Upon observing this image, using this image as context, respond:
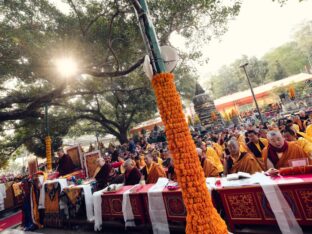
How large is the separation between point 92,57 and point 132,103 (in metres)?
10.9

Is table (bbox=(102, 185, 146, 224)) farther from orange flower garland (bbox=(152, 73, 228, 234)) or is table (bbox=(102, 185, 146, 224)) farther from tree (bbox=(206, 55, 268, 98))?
tree (bbox=(206, 55, 268, 98))

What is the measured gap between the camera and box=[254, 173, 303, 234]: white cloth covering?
3.51 meters

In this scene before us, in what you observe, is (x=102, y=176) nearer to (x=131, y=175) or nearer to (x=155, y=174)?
Result: (x=131, y=175)

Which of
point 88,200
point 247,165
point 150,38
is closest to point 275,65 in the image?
point 247,165

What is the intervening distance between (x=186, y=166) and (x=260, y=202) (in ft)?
5.95

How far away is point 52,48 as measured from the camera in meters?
9.88

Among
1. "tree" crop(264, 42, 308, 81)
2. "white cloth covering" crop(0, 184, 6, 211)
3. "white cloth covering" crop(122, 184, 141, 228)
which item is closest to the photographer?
"white cloth covering" crop(122, 184, 141, 228)

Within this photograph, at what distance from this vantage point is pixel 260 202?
3812mm

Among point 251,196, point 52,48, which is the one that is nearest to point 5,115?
point 52,48

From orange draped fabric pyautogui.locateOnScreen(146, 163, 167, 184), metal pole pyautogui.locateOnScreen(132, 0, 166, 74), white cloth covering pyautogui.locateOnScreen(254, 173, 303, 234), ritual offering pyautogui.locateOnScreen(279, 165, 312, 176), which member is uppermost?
metal pole pyautogui.locateOnScreen(132, 0, 166, 74)

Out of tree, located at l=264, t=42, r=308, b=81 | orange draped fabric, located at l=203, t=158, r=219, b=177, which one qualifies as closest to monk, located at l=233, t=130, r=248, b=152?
orange draped fabric, located at l=203, t=158, r=219, b=177

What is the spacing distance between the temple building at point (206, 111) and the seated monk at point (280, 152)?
16.0 m

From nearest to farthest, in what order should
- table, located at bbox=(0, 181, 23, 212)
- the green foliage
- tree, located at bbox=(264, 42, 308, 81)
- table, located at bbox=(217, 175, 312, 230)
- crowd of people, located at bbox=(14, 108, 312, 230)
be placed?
table, located at bbox=(217, 175, 312, 230)
crowd of people, located at bbox=(14, 108, 312, 230)
table, located at bbox=(0, 181, 23, 212)
tree, located at bbox=(264, 42, 308, 81)
the green foliage

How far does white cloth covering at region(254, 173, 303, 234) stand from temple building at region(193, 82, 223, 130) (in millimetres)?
17656
